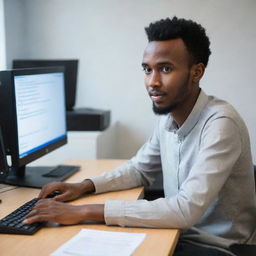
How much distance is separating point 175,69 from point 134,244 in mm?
626

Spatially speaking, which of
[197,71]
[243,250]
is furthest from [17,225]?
[197,71]

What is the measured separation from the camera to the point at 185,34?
1.53 metres

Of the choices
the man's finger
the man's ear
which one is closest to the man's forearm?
the man's finger

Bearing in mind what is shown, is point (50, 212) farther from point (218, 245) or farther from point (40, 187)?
point (218, 245)

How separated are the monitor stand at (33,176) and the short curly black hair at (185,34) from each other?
0.74 m

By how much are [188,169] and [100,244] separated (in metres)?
0.53

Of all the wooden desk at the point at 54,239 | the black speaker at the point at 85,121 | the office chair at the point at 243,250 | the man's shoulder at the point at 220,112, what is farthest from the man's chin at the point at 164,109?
the black speaker at the point at 85,121

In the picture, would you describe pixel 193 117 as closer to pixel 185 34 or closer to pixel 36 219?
pixel 185 34

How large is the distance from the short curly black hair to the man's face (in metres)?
0.02

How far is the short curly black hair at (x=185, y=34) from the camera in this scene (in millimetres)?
1520

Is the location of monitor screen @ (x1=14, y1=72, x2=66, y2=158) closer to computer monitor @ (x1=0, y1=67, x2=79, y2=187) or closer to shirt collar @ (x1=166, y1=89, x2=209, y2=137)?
computer monitor @ (x1=0, y1=67, x2=79, y2=187)

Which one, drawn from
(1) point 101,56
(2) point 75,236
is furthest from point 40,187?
(1) point 101,56

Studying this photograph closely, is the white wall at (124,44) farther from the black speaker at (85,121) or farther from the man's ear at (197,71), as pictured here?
the man's ear at (197,71)

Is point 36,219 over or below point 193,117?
below
